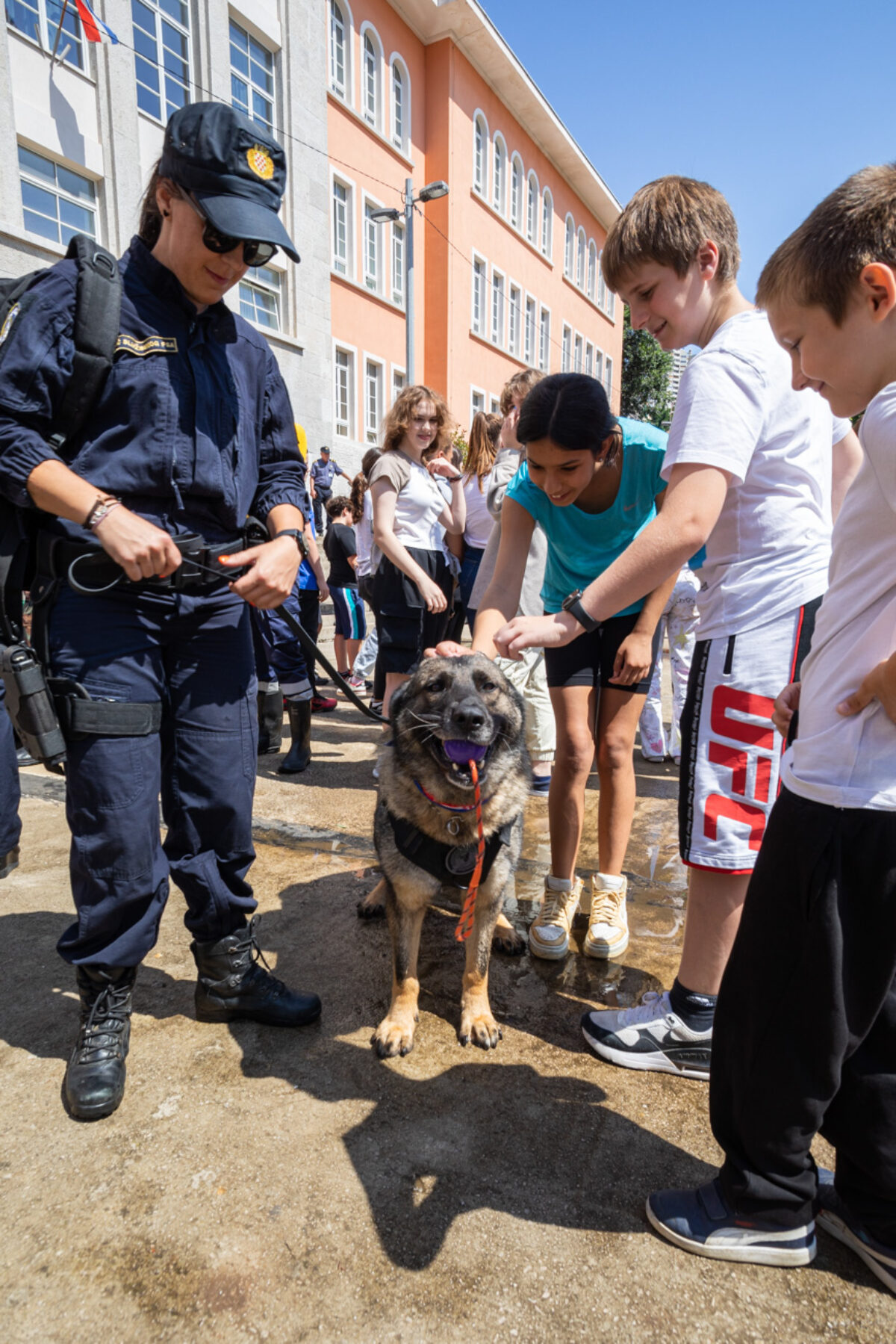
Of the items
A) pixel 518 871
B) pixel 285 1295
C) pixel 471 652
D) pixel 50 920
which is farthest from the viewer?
pixel 518 871

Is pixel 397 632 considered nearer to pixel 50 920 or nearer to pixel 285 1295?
pixel 50 920

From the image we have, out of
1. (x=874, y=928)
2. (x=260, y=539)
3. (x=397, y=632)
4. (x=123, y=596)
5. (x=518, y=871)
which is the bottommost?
(x=518, y=871)

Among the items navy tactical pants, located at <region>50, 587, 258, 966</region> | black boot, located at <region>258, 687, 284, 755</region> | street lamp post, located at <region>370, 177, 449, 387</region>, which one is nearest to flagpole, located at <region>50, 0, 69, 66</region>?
street lamp post, located at <region>370, 177, 449, 387</region>

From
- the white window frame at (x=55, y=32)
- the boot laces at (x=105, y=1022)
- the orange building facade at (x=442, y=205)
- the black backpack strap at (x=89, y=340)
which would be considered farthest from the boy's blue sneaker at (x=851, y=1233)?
the orange building facade at (x=442, y=205)

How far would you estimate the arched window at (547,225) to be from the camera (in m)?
27.1

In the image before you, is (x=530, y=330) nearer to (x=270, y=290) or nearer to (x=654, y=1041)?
(x=270, y=290)

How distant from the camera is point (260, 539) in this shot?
2324mm

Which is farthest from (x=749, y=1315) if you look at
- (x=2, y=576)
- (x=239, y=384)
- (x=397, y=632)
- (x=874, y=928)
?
(x=397, y=632)

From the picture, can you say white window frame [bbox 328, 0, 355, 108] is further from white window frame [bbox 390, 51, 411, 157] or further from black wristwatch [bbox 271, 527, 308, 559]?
black wristwatch [bbox 271, 527, 308, 559]

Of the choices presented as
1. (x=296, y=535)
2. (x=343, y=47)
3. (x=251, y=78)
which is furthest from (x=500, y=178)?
(x=296, y=535)

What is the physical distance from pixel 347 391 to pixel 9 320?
17.7 metres

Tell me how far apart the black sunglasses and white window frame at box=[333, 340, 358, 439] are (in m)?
16.2

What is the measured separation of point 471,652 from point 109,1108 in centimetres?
176

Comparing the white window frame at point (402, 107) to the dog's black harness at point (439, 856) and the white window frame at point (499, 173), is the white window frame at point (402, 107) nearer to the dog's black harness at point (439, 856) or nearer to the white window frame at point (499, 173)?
the white window frame at point (499, 173)
